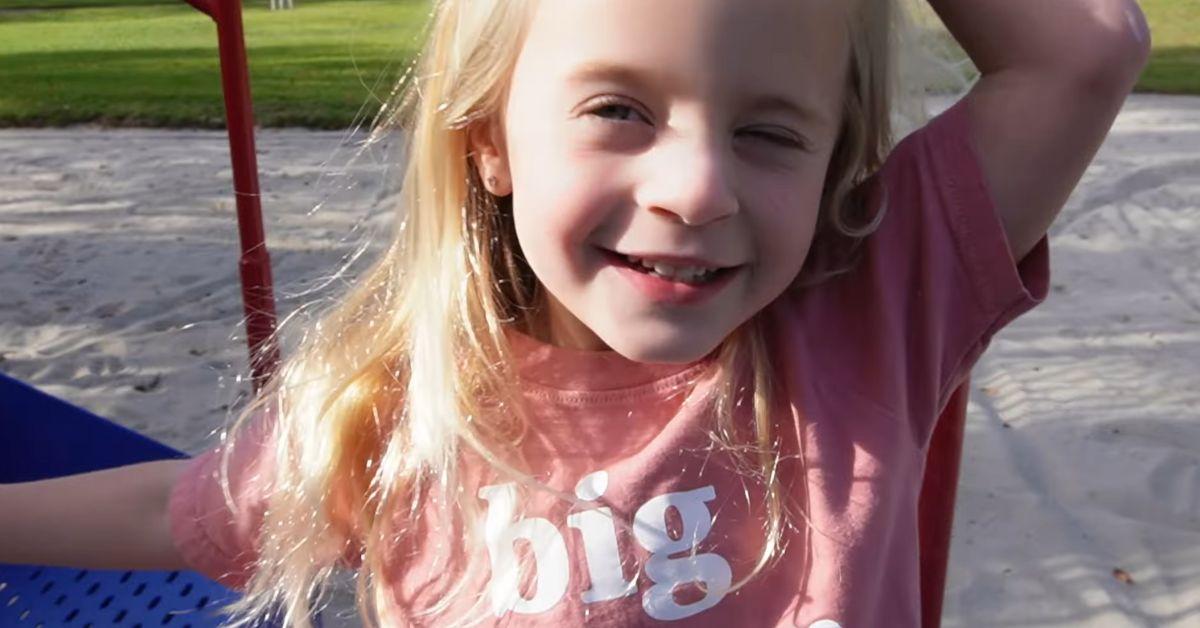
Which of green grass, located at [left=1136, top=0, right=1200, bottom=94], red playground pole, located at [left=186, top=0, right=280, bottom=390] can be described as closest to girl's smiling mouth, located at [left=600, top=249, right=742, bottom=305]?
red playground pole, located at [left=186, top=0, right=280, bottom=390]

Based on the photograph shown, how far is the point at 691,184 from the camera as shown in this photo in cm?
77

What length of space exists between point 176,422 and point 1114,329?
1.95m

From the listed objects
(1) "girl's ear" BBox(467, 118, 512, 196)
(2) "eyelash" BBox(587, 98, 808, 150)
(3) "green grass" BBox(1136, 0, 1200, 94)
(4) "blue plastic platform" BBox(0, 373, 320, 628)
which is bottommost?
(3) "green grass" BBox(1136, 0, 1200, 94)

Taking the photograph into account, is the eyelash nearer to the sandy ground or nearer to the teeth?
the teeth

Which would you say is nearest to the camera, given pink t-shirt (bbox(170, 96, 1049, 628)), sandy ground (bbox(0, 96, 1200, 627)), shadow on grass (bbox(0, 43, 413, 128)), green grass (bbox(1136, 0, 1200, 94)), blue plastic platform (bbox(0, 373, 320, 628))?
pink t-shirt (bbox(170, 96, 1049, 628))

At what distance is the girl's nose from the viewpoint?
0.77m

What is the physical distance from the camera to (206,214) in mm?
3689

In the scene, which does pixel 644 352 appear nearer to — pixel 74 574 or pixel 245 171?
pixel 245 171

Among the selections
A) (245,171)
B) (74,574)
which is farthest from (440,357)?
(74,574)

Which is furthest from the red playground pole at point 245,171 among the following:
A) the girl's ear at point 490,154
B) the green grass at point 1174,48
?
the green grass at point 1174,48

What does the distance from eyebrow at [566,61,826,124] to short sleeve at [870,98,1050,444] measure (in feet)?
0.45

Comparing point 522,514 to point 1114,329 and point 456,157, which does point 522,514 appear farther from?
point 1114,329

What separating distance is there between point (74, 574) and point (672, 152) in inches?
39.3

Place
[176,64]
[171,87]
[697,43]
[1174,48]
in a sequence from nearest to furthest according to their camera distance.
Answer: [697,43] → [171,87] → [1174,48] → [176,64]
